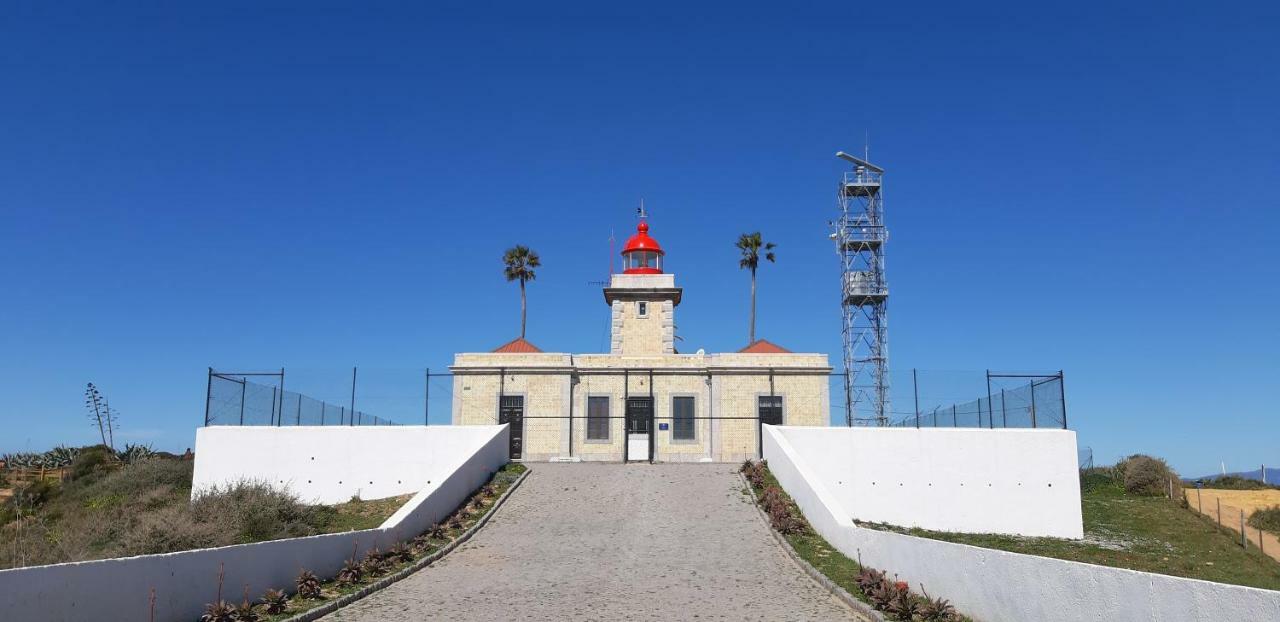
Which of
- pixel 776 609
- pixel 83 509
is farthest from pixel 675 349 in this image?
pixel 776 609

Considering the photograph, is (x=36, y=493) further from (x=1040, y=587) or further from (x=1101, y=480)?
(x=1101, y=480)

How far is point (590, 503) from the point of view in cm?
2000

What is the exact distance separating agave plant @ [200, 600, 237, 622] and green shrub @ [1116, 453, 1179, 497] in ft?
94.5

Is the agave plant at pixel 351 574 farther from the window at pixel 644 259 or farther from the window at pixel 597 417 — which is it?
the window at pixel 644 259

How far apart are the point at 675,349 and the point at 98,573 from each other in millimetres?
24976

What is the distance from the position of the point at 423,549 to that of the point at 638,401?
1322 cm

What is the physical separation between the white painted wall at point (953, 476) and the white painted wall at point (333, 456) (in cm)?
893

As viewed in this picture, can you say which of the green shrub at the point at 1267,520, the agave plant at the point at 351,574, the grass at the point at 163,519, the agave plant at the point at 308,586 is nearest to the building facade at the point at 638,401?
the grass at the point at 163,519

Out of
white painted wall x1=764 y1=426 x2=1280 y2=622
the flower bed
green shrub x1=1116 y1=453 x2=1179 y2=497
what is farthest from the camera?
green shrub x1=1116 y1=453 x2=1179 y2=497

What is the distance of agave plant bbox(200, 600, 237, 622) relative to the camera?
10453 mm

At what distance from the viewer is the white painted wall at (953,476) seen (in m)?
22.1

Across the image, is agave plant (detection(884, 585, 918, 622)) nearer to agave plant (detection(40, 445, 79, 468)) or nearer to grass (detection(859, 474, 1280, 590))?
grass (detection(859, 474, 1280, 590))

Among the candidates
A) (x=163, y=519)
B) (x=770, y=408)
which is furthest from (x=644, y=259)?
(x=163, y=519)

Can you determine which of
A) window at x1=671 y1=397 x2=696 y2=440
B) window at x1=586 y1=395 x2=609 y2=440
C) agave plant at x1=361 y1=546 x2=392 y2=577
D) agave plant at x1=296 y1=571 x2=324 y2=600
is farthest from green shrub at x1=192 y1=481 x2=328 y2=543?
window at x1=671 y1=397 x2=696 y2=440
